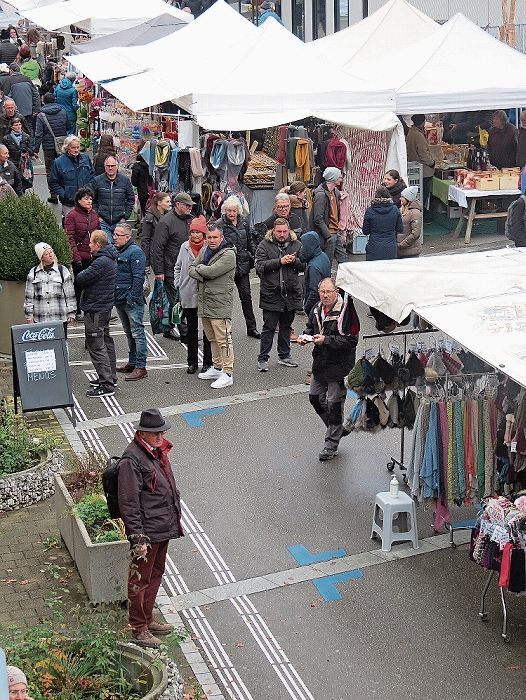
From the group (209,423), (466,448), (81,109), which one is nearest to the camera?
(466,448)

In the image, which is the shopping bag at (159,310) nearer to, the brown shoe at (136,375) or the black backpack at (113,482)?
the brown shoe at (136,375)

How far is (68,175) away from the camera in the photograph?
735 inches

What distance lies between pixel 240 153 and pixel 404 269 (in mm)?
9252

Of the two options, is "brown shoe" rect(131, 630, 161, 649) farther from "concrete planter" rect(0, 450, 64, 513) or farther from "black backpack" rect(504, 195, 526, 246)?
"black backpack" rect(504, 195, 526, 246)

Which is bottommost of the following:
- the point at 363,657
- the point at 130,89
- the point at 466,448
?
the point at 363,657

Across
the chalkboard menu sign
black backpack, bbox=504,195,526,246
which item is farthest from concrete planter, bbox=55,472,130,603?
black backpack, bbox=504,195,526,246

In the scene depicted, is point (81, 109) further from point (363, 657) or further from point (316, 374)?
point (363, 657)

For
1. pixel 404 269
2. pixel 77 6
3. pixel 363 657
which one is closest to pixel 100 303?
pixel 404 269

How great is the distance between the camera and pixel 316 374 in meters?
12.0

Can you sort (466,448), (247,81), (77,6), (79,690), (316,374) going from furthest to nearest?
(77,6)
(247,81)
(316,374)
(466,448)
(79,690)

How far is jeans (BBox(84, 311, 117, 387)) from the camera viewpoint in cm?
1375

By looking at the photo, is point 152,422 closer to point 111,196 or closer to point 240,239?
point 240,239

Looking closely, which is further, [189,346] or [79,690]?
[189,346]

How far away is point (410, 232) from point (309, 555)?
7.54m
